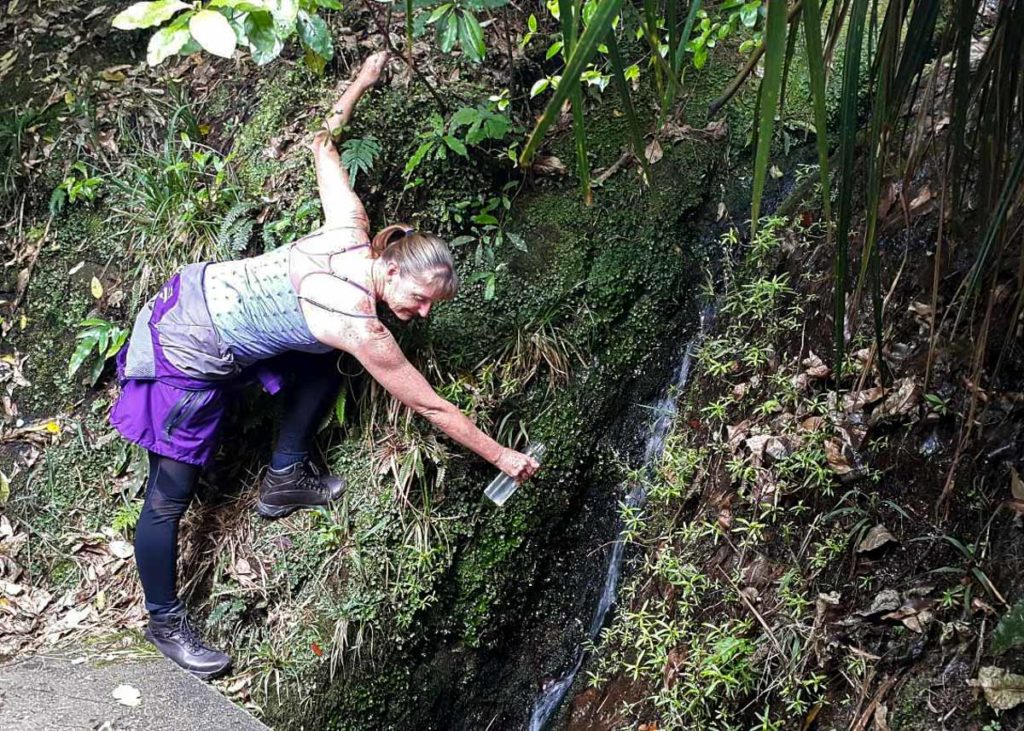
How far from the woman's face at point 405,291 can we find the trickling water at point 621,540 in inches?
62.9

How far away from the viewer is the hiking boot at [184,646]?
11.8 feet

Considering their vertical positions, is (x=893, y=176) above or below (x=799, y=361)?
above

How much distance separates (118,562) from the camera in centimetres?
403

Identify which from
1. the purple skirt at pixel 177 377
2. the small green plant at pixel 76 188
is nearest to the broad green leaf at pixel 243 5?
the purple skirt at pixel 177 377

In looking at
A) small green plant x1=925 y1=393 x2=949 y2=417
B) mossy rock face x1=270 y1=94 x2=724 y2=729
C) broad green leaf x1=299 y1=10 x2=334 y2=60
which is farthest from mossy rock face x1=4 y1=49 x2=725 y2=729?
small green plant x1=925 y1=393 x2=949 y2=417

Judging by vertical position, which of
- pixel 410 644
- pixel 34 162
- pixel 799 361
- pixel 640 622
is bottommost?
pixel 410 644

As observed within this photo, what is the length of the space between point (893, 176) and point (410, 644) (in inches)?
120

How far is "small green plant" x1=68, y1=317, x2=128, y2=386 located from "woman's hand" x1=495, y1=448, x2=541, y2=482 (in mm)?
2083

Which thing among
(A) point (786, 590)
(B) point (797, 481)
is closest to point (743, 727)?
(A) point (786, 590)

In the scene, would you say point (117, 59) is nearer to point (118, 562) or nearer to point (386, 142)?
point (386, 142)

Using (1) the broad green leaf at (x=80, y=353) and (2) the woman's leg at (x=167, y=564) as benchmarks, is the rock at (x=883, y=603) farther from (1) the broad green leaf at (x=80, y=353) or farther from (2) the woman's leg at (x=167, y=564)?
(1) the broad green leaf at (x=80, y=353)

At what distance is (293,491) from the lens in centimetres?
390

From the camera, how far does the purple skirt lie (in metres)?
3.40

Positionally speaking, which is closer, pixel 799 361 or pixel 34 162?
pixel 799 361
